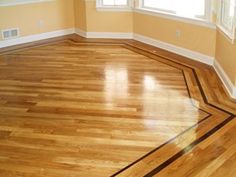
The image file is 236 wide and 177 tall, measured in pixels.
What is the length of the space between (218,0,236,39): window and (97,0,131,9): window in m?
2.16

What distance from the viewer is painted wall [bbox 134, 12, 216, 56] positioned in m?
4.95

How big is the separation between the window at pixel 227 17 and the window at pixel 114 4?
2159 millimetres

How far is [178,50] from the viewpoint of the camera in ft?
18.1

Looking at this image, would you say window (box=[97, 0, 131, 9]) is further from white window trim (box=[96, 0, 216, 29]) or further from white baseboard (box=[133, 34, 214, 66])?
white baseboard (box=[133, 34, 214, 66])

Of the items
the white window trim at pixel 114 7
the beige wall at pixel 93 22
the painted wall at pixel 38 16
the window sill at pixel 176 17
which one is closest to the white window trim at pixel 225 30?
the window sill at pixel 176 17

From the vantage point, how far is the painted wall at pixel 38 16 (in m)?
6.09

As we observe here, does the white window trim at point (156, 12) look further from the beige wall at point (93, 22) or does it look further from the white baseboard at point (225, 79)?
the white baseboard at point (225, 79)

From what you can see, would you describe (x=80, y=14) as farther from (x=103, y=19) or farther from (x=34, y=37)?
(x=34, y=37)

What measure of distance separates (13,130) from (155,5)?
351 centimetres

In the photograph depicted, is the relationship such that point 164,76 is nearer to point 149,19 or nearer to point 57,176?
point 149,19

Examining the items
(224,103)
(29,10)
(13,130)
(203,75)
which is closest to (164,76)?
(203,75)

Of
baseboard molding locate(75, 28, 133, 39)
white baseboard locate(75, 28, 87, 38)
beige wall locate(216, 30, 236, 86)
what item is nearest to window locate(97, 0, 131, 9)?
baseboard molding locate(75, 28, 133, 39)

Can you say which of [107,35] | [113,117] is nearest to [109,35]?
[107,35]

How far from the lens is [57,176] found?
104 inches
